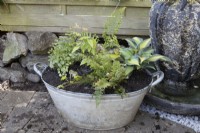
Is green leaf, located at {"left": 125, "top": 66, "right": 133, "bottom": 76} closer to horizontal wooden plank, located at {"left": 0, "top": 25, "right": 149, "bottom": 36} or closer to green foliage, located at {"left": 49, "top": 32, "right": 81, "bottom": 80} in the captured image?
green foliage, located at {"left": 49, "top": 32, "right": 81, "bottom": 80}

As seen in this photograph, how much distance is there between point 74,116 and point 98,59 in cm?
45

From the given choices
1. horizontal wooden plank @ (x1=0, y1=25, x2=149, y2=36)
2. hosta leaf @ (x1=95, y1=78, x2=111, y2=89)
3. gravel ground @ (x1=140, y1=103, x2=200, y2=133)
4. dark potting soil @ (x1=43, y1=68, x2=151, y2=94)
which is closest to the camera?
hosta leaf @ (x1=95, y1=78, x2=111, y2=89)

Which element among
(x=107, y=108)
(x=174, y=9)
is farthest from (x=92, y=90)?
(x=174, y=9)

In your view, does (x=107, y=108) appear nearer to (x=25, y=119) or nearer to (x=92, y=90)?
(x=92, y=90)

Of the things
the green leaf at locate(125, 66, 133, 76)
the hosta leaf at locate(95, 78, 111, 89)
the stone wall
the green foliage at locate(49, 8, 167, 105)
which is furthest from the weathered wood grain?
the hosta leaf at locate(95, 78, 111, 89)

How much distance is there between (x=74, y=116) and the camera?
2.31 meters

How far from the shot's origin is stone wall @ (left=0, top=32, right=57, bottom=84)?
10.3ft

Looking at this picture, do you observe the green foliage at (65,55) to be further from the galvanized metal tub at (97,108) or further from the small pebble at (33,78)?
the small pebble at (33,78)

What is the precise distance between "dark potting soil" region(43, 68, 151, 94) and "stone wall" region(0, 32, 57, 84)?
28.0 inches

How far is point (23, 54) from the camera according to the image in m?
3.24

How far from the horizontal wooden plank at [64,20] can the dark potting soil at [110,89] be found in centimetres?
78

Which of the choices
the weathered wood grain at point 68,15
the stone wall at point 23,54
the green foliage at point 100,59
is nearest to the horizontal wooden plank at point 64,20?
the weathered wood grain at point 68,15

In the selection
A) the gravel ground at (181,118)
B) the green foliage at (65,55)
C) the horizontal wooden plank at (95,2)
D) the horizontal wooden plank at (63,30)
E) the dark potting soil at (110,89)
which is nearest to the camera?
the dark potting soil at (110,89)

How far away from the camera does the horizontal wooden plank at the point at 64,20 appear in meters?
3.09
